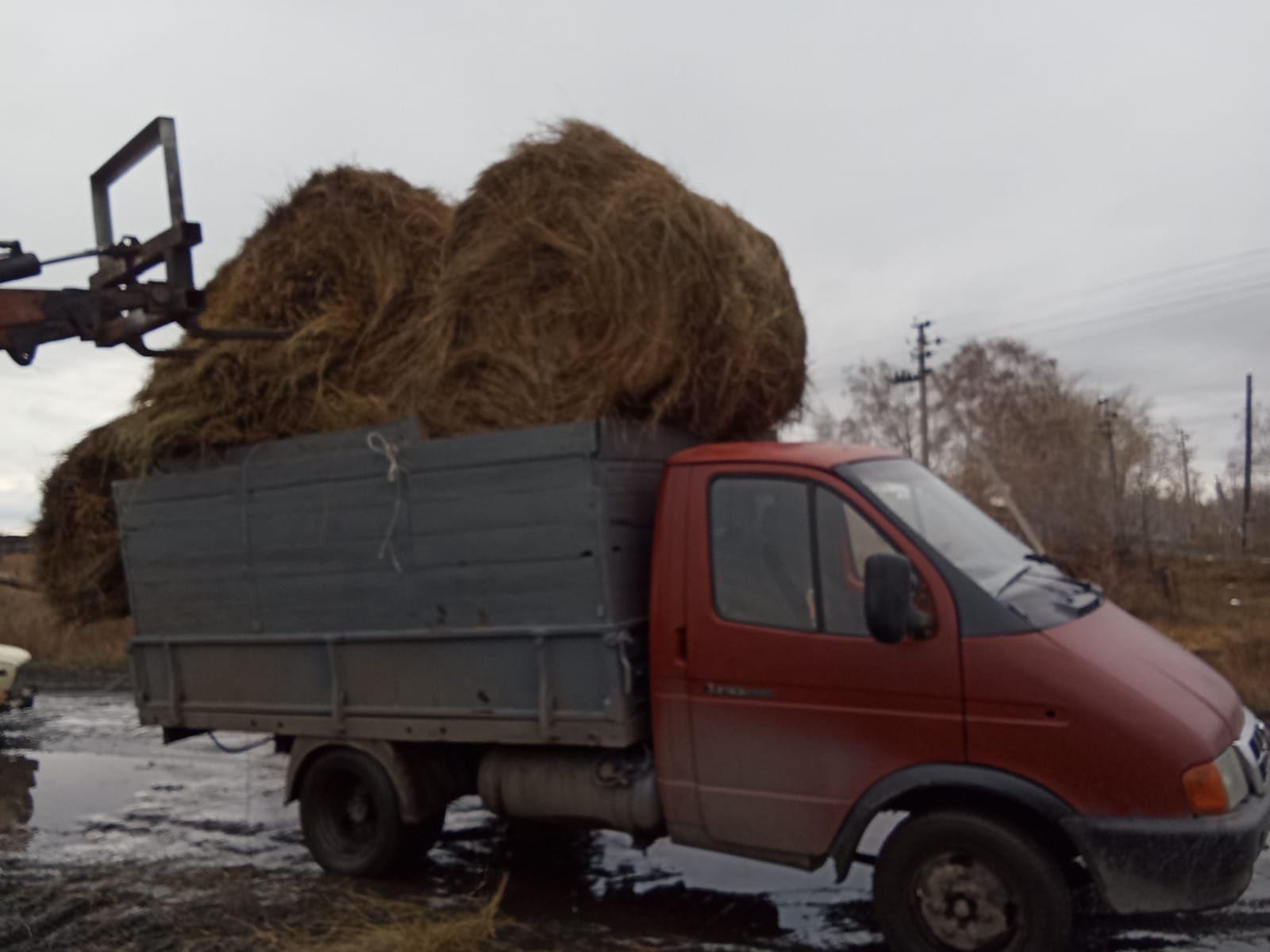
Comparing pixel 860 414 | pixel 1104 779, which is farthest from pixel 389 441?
pixel 860 414

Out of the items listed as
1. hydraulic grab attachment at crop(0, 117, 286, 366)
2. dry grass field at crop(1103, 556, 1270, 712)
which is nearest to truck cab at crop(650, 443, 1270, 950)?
hydraulic grab attachment at crop(0, 117, 286, 366)

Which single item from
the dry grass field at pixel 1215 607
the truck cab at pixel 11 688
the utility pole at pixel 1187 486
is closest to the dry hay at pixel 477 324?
the truck cab at pixel 11 688

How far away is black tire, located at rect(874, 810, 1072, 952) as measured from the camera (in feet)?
13.2

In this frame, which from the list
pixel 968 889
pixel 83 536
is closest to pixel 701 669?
pixel 968 889

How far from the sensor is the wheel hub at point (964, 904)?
4098 mm

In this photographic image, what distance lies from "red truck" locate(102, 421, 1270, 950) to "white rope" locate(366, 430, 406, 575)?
0.5 inches

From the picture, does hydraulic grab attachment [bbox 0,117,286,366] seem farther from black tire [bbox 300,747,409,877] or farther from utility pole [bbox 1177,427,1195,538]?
utility pole [bbox 1177,427,1195,538]

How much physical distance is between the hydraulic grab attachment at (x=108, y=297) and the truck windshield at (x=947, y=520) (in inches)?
129

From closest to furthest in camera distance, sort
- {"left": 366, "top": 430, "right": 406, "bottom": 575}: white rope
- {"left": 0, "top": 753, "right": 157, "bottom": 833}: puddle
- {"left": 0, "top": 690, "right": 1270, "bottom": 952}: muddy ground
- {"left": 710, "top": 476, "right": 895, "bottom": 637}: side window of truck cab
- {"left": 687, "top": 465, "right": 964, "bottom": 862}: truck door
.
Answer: {"left": 687, "top": 465, "right": 964, "bottom": 862}: truck door, {"left": 710, "top": 476, "right": 895, "bottom": 637}: side window of truck cab, {"left": 0, "top": 690, "right": 1270, "bottom": 952}: muddy ground, {"left": 366, "top": 430, "right": 406, "bottom": 575}: white rope, {"left": 0, "top": 753, "right": 157, "bottom": 833}: puddle

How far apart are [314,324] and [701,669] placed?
3166 millimetres

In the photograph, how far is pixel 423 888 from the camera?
575 centimetres

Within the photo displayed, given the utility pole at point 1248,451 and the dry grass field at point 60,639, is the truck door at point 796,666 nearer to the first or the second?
the dry grass field at point 60,639

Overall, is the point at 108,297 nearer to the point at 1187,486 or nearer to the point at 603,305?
the point at 603,305

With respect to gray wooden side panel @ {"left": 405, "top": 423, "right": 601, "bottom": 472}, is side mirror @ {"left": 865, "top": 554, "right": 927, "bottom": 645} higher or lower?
lower
